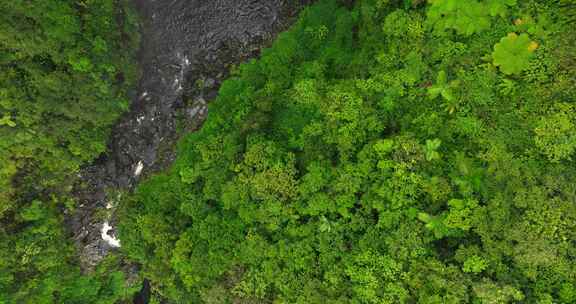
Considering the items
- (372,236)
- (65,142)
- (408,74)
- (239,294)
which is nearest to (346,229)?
(372,236)

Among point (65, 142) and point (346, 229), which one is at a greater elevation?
point (65, 142)

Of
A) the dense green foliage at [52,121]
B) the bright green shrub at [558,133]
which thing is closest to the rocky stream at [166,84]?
the dense green foliage at [52,121]

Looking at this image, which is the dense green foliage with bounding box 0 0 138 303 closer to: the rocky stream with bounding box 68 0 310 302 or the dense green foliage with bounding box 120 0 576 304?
the rocky stream with bounding box 68 0 310 302

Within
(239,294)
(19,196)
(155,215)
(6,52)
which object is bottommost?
(239,294)

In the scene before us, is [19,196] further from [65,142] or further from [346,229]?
[346,229]

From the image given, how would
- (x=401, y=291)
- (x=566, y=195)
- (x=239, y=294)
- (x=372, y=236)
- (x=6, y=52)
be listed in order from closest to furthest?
(x=566, y=195), (x=401, y=291), (x=372, y=236), (x=239, y=294), (x=6, y=52)

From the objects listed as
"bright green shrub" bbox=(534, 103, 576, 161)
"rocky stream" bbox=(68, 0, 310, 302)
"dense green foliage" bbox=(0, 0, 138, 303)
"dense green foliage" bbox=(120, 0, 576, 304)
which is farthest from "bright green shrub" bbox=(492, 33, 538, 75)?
"dense green foliage" bbox=(0, 0, 138, 303)
